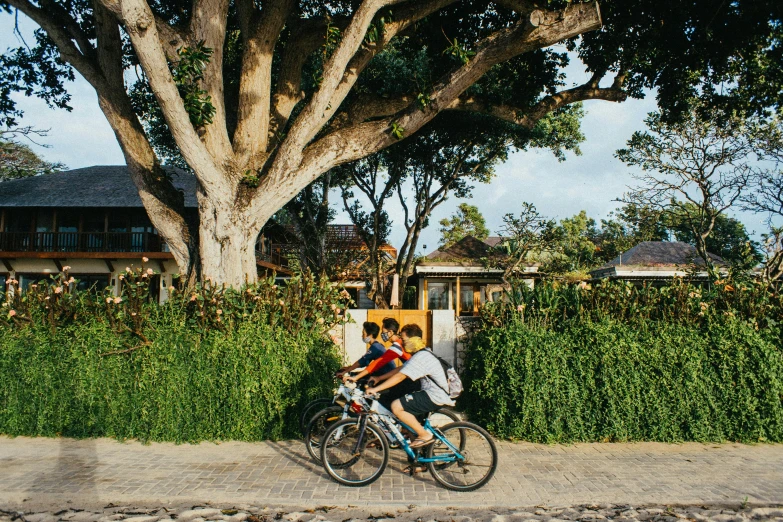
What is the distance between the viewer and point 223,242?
886 centimetres

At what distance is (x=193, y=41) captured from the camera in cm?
933

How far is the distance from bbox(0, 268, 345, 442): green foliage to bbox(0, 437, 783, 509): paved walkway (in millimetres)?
316

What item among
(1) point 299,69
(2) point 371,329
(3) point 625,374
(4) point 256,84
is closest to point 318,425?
(2) point 371,329

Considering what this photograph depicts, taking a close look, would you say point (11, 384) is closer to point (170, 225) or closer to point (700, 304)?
point (170, 225)

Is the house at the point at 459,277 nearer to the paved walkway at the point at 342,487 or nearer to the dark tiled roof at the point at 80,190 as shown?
the dark tiled roof at the point at 80,190

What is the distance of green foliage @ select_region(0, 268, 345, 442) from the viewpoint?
7.32 meters

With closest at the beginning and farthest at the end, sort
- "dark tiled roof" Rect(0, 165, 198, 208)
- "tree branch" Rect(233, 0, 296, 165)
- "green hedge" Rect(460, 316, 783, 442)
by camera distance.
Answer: "green hedge" Rect(460, 316, 783, 442)
"tree branch" Rect(233, 0, 296, 165)
"dark tiled roof" Rect(0, 165, 198, 208)

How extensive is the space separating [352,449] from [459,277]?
18.8 metres

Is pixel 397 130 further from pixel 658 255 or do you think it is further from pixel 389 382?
pixel 658 255

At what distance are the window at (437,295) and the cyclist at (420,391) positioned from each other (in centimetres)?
1954

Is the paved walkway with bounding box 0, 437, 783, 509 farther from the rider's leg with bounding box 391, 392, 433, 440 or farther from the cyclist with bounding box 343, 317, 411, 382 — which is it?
the cyclist with bounding box 343, 317, 411, 382

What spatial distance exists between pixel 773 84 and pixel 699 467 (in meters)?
9.26

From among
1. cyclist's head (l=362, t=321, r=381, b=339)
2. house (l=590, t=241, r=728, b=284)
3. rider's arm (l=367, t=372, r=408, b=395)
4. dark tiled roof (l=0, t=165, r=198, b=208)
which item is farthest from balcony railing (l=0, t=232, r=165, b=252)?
rider's arm (l=367, t=372, r=408, b=395)

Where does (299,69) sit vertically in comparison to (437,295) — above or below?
above
